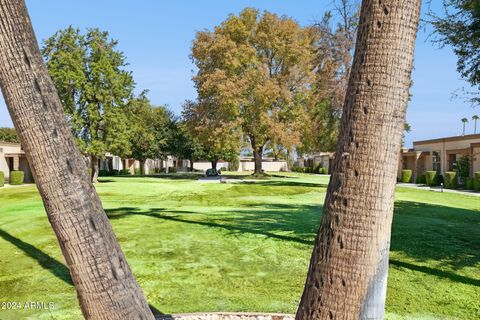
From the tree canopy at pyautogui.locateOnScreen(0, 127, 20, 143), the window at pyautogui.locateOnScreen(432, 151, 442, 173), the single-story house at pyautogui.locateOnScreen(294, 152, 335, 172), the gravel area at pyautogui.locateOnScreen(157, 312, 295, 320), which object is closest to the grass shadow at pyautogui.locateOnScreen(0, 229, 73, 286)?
the gravel area at pyautogui.locateOnScreen(157, 312, 295, 320)

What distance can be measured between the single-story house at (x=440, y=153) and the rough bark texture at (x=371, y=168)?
32085 millimetres

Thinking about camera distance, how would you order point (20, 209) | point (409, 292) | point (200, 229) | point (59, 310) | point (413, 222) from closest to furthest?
point (59, 310)
point (409, 292)
point (200, 229)
point (413, 222)
point (20, 209)

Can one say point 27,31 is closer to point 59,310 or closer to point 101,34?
point 59,310

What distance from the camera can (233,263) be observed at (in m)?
7.90

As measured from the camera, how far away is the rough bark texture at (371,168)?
2.50m

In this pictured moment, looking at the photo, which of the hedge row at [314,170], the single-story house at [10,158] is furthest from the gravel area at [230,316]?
the hedge row at [314,170]

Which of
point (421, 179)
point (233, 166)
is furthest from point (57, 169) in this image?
point (233, 166)

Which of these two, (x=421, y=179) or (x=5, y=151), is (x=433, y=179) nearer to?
(x=421, y=179)

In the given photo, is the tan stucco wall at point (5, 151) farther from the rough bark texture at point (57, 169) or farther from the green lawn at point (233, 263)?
the rough bark texture at point (57, 169)

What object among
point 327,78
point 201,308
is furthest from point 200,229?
point 327,78

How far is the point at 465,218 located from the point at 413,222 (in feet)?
9.00

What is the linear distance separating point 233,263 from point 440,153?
34598 millimetres

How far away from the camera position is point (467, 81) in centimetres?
1152

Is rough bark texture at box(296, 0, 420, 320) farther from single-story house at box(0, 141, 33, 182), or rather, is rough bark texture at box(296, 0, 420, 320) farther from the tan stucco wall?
the tan stucco wall
